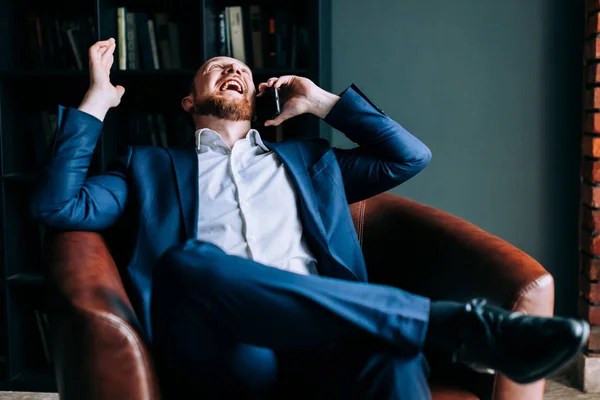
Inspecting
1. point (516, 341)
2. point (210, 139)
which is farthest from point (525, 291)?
point (210, 139)

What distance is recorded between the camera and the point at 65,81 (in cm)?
258

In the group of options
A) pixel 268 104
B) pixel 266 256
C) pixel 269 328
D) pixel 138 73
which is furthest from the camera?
pixel 138 73

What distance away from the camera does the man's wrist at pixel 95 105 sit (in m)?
1.72

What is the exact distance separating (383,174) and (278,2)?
0.95 m

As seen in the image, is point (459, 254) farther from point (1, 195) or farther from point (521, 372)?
point (1, 195)

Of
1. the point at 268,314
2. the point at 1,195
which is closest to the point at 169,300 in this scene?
the point at 268,314

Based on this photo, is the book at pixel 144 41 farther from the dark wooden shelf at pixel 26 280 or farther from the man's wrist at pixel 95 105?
the dark wooden shelf at pixel 26 280

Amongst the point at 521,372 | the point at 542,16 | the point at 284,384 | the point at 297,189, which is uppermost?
the point at 542,16

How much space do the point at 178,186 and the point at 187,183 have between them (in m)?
0.03

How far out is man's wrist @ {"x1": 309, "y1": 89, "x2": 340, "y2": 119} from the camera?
1886 millimetres

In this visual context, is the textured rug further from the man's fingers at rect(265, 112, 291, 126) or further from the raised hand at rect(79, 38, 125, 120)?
the man's fingers at rect(265, 112, 291, 126)

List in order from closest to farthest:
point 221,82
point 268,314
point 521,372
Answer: point 521,372 → point 268,314 → point 221,82

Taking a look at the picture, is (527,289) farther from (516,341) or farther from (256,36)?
(256,36)

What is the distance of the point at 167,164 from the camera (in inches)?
71.3
